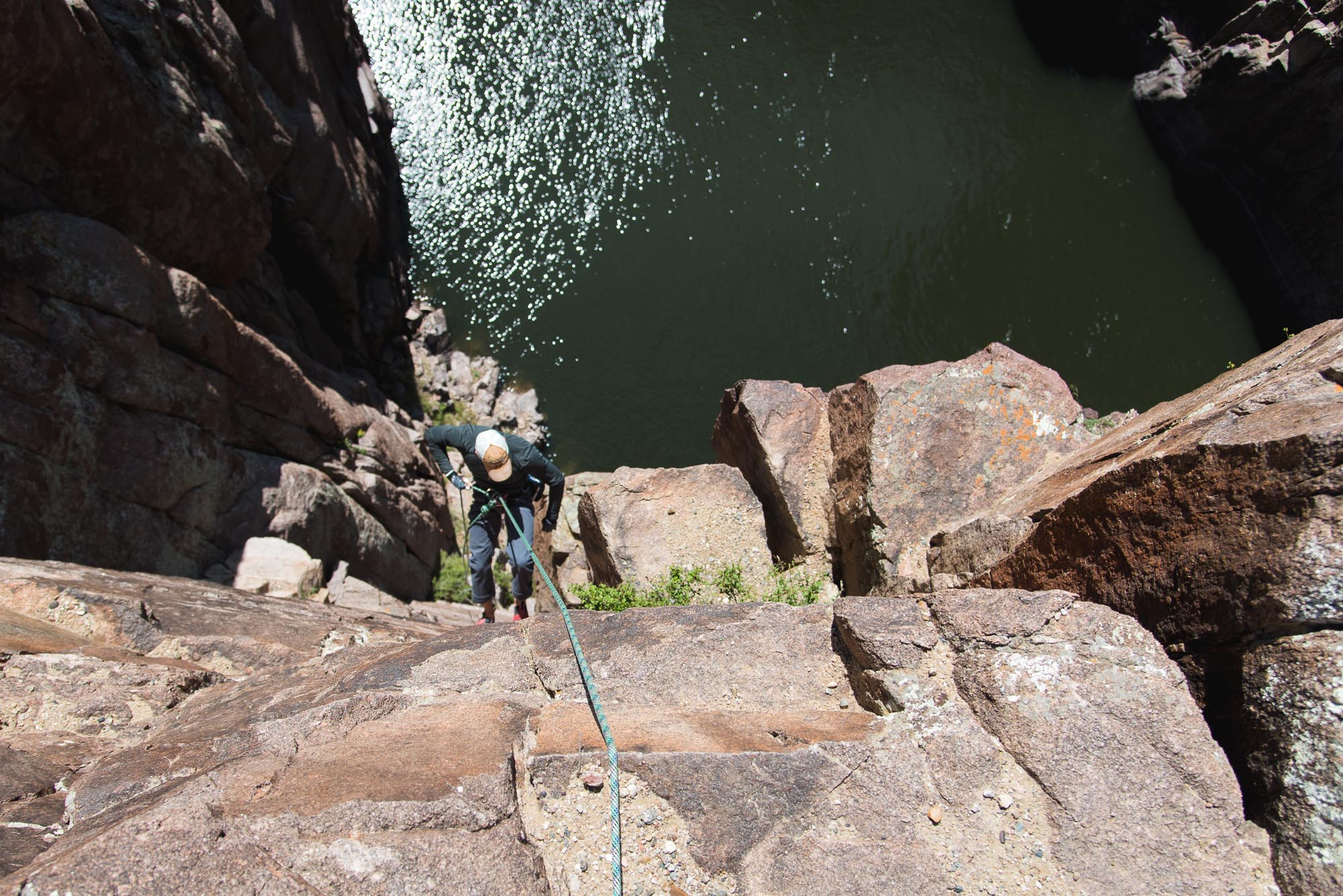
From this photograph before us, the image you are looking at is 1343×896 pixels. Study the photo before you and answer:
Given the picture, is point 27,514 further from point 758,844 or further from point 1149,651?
point 1149,651

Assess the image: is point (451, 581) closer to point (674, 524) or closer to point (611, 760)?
point (674, 524)

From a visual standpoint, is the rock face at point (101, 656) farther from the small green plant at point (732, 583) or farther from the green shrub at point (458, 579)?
the green shrub at point (458, 579)

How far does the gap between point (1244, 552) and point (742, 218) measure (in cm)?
1819

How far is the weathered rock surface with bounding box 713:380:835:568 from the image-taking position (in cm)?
911

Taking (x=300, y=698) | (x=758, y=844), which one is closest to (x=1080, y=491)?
(x=758, y=844)

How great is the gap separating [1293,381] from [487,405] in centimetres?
1638

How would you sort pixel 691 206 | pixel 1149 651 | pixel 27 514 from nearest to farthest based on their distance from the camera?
pixel 1149 651, pixel 27 514, pixel 691 206

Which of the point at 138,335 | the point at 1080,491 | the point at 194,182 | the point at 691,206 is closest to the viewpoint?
the point at 1080,491

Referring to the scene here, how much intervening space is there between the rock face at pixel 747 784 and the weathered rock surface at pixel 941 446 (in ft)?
10.4

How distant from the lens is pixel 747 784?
3754 millimetres

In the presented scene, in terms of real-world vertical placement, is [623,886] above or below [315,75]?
below

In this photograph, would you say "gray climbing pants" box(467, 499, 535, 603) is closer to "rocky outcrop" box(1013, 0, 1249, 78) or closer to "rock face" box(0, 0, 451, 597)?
"rock face" box(0, 0, 451, 597)

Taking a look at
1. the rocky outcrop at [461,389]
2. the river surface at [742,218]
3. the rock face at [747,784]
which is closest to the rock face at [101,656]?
the rock face at [747,784]

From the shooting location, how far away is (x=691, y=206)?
2072 cm
